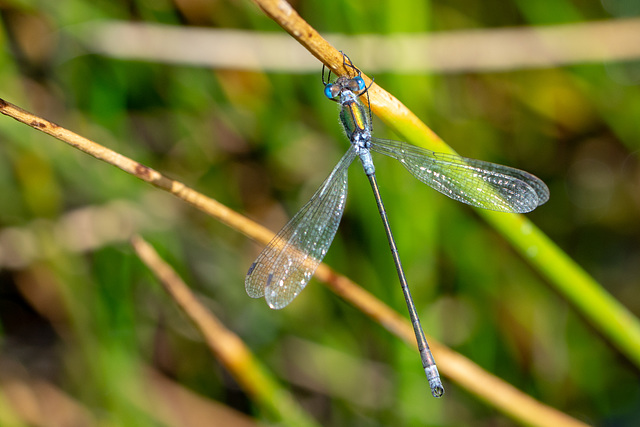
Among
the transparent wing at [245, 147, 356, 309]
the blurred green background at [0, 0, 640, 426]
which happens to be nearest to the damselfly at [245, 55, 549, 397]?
the transparent wing at [245, 147, 356, 309]

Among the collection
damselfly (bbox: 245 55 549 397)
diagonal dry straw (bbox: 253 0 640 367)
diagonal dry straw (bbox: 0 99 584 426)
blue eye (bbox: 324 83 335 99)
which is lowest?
diagonal dry straw (bbox: 0 99 584 426)

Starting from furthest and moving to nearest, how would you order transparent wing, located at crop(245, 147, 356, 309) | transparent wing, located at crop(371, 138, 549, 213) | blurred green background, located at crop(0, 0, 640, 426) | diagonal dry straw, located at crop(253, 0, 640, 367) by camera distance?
blurred green background, located at crop(0, 0, 640, 426)
transparent wing, located at crop(245, 147, 356, 309)
transparent wing, located at crop(371, 138, 549, 213)
diagonal dry straw, located at crop(253, 0, 640, 367)

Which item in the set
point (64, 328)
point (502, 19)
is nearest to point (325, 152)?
point (502, 19)

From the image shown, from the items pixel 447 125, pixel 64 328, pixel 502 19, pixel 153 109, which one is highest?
pixel 502 19

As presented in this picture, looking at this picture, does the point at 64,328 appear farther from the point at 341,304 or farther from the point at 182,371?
the point at 341,304

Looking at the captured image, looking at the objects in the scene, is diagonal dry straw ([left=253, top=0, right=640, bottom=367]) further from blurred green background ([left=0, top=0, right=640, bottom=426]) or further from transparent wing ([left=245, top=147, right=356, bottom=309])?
blurred green background ([left=0, top=0, right=640, bottom=426])

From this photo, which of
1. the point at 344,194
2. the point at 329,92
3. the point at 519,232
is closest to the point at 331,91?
the point at 329,92

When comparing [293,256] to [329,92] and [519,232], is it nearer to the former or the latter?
[329,92]

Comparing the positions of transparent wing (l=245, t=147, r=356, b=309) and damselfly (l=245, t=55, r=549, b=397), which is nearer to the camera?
damselfly (l=245, t=55, r=549, b=397)
